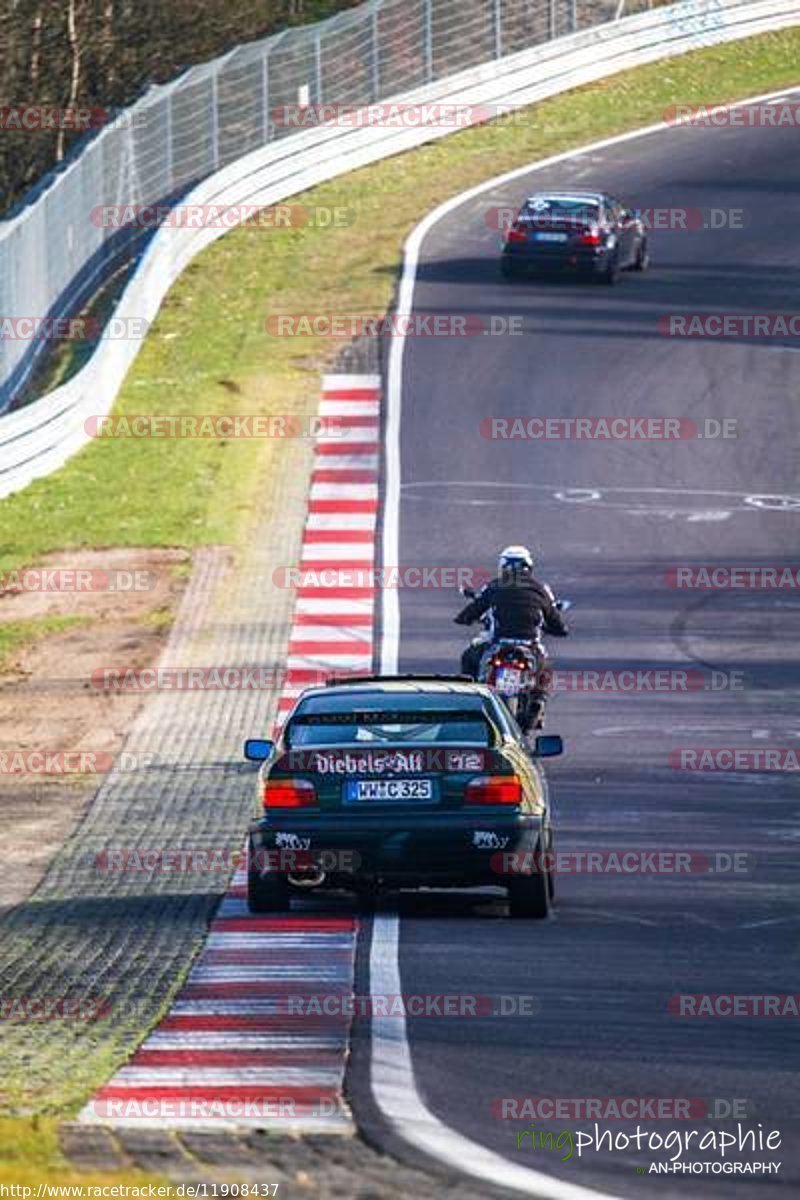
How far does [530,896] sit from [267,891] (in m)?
1.49

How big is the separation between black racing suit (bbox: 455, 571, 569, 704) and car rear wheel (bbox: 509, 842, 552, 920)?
17.6 feet

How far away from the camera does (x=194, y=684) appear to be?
86.7 ft

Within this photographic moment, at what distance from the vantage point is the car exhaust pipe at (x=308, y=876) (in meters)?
15.3

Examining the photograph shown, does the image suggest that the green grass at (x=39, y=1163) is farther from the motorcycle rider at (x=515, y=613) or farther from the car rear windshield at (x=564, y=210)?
the car rear windshield at (x=564, y=210)

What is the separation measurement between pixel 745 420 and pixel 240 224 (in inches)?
576

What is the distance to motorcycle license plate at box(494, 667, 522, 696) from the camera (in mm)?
20594

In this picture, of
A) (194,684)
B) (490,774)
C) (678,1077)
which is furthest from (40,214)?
(678,1077)

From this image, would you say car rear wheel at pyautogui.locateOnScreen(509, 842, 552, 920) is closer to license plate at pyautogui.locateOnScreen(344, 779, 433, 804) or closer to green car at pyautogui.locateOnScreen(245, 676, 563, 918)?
green car at pyautogui.locateOnScreen(245, 676, 563, 918)

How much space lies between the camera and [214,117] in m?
49.6

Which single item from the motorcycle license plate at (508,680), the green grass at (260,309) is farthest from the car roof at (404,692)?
the green grass at (260,309)

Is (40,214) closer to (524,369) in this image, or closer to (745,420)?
(524,369)

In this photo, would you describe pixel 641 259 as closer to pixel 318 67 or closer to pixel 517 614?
pixel 318 67

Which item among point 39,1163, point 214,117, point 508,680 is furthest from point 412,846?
point 214,117

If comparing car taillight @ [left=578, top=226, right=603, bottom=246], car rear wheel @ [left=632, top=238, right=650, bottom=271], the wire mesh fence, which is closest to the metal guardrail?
the wire mesh fence
